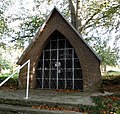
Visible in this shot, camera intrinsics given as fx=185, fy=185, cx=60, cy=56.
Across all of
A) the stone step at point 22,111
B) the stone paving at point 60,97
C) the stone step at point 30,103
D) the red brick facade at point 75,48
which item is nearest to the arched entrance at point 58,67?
the red brick facade at point 75,48

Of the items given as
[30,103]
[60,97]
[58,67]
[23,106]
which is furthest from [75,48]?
[23,106]

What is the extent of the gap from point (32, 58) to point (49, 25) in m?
2.17

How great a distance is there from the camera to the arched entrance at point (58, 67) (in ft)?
36.2

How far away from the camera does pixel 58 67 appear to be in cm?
1132

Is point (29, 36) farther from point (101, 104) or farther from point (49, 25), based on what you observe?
point (101, 104)

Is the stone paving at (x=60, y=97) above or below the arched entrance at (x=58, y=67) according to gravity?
below

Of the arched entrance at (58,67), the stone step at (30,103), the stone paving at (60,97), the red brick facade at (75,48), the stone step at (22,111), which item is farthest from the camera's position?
the arched entrance at (58,67)

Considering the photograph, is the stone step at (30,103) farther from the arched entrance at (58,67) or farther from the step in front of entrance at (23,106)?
the arched entrance at (58,67)

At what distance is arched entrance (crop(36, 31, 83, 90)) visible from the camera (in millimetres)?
11031

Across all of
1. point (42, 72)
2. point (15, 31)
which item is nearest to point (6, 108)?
point (42, 72)

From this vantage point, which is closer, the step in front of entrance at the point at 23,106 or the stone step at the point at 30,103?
the step in front of entrance at the point at 23,106

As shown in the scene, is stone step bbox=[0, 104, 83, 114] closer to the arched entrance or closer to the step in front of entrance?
the step in front of entrance

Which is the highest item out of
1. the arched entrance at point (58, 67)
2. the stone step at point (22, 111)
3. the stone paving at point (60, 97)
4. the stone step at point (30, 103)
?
the arched entrance at point (58, 67)

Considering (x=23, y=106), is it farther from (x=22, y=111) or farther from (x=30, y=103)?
(x=22, y=111)
